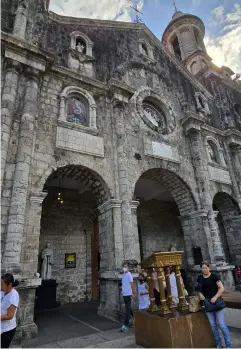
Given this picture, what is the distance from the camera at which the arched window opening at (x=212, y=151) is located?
12859 mm

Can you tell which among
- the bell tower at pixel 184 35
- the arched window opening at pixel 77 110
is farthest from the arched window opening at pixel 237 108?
the arched window opening at pixel 77 110

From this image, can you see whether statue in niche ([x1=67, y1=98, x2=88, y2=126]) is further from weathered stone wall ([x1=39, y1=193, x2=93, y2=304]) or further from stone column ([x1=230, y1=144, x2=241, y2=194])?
stone column ([x1=230, y1=144, x2=241, y2=194])

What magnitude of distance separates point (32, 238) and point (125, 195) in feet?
10.9

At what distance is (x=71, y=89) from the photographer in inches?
360

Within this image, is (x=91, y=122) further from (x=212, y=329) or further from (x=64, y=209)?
(x=212, y=329)

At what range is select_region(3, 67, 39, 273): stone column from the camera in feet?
18.4

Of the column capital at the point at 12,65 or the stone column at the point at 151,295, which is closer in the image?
the stone column at the point at 151,295

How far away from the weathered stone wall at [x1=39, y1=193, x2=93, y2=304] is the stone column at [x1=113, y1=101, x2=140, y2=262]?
3.74 m

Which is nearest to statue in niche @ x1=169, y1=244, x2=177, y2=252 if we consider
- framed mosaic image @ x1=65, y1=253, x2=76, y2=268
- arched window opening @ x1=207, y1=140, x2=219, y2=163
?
arched window opening @ x1=207, y1=140, x2=219, y2=163

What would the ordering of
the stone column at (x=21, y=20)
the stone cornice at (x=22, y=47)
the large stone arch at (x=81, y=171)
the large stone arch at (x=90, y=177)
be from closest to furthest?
the large stone arch at (x=81, y=171) → the stone cornice at (x=22, y=47) → the large stone arch at (x=90, y=177) → the stone column at (x=21, y=20)

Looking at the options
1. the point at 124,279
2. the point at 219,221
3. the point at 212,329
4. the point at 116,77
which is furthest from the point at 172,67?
the point at 212,329

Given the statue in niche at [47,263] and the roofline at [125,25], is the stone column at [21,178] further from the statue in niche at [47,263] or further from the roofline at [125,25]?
the roofline at [125,25]

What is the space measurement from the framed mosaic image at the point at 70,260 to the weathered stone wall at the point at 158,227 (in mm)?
4077

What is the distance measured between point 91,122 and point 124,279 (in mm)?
5806
